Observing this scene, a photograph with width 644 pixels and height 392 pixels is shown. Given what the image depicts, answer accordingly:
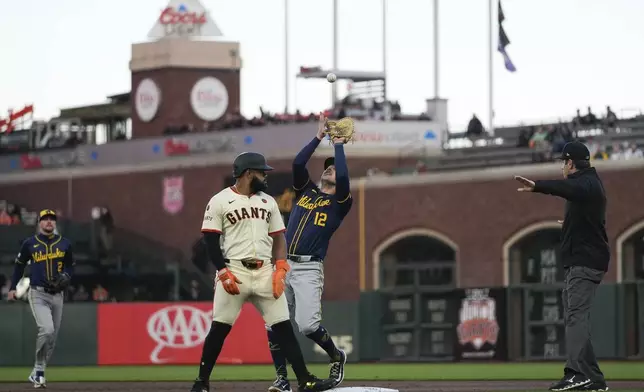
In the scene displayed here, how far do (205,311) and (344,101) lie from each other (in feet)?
79.7

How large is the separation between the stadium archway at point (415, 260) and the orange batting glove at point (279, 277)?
1169 inches

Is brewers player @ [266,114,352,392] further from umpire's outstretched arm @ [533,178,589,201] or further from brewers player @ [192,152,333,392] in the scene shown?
umpire's outstretched arm @ [533,178,589,201]

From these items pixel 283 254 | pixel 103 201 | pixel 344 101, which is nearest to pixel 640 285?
pixel 283 254

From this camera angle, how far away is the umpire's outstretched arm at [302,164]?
15414 millimetres

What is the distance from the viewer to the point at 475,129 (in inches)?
1950

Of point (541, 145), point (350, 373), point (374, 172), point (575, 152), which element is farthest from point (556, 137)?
point (575, 152)

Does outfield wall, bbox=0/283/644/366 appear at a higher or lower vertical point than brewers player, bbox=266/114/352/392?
lower

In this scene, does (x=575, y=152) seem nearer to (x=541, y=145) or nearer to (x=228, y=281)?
(x=228, y=281)

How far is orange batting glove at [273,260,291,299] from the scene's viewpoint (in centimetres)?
1420

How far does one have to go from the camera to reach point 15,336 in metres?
29.5

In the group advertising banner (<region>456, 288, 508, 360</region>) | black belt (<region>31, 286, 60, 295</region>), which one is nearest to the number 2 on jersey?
black belt (<region>31, 286, 60, 295</region>)

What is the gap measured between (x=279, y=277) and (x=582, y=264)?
120 inches

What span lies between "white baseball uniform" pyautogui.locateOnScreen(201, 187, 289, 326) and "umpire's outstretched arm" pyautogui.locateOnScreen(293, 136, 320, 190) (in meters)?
1.23

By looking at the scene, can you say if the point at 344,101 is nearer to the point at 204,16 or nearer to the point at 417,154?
the point at 417,154
